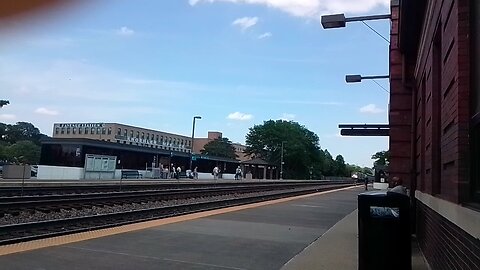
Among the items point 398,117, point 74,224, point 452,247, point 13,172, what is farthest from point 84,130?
Answer: point 452,247

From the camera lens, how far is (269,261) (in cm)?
778

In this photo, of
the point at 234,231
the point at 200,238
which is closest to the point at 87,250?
the point at 200,238

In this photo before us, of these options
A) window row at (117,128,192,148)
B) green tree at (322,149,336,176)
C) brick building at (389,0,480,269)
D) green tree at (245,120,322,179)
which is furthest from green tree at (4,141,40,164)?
brick building at (389,0,480,269)

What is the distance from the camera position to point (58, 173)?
3634 cm

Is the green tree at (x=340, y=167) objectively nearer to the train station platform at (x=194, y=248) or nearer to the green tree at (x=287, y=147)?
the green tree at (x=287, y=147)

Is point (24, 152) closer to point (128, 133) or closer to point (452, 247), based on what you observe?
point (128, 133)

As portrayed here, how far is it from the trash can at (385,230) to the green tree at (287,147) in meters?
103

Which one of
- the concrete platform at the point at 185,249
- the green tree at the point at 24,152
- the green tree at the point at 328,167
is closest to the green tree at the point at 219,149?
the green tree at the point at 328,167

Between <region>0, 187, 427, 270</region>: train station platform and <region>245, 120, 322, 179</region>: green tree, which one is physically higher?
<region>245, 120, 322, 179</region>: green tree

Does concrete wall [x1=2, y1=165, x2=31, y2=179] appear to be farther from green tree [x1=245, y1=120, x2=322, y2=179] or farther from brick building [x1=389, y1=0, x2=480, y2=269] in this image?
green tree [x1=245, y1=120, x2=322, y2=179]

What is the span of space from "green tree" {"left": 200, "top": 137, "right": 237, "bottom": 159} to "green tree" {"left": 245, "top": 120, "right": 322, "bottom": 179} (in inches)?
511

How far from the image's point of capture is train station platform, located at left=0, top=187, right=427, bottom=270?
7.04 m

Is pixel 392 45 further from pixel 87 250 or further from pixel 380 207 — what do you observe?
pixel 87 250

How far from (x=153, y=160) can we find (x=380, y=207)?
52055mm
